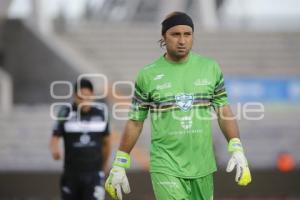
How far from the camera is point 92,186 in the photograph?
866 cm

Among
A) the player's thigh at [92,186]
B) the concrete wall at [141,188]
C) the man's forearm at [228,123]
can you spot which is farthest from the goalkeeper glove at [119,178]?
the concrete wall at [141,188]

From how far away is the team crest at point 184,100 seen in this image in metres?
5.52

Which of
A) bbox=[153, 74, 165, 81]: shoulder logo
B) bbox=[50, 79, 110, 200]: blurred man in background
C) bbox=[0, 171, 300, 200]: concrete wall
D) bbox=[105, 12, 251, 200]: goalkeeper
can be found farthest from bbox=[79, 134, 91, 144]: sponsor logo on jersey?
bbox=[0, 171, 300, 200]: concrete wall

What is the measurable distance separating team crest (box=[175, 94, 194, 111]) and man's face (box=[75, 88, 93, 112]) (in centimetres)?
323

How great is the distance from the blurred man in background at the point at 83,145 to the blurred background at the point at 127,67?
4.95 metres

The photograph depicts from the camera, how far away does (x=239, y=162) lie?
546cm

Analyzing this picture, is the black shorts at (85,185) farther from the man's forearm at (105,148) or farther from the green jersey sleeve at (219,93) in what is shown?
the green jersey sleeve at (219,93)

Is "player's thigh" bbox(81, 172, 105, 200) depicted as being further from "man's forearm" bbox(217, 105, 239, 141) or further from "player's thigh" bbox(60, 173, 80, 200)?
"man's forearm" bbox(217, 105, 239, 141)

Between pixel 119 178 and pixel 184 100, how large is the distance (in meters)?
0.72

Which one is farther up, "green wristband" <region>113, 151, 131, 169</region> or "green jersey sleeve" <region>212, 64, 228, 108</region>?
"green jersey sleeve" <region>212, 64, 228, 108</region>

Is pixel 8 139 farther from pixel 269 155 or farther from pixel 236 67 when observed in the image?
pixel 236 67

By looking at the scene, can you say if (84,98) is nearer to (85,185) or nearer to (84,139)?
(84,139)

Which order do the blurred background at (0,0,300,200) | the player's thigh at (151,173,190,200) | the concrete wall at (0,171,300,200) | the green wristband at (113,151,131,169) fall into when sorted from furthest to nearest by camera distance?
the blurred background at (0,0,300,200) < the concrete wall at (0,171,300,200) < the green wristband at (113,151,131,169) < the player's thigh at (151,173,190,200)

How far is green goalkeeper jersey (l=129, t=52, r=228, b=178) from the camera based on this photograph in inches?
216
